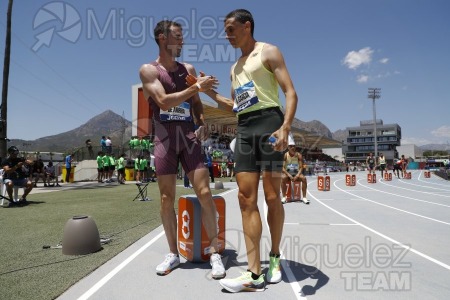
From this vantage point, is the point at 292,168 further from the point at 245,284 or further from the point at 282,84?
the point at 245,284

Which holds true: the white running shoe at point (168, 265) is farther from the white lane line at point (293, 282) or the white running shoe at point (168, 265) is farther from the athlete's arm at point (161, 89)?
the athlete's arm at point (161, 89)

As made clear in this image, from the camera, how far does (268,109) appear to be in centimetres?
277

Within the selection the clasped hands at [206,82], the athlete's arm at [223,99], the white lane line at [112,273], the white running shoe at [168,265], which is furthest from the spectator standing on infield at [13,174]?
the clasped hands at [206,82]

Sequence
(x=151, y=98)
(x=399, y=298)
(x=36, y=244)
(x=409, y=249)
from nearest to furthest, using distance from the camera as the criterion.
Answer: (x=399, y=298) < (x=151, y=98) < (x=409, y=249) < (x=36, y=244)

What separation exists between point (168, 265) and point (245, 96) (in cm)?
174

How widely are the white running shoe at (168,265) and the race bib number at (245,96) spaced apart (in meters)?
1.57

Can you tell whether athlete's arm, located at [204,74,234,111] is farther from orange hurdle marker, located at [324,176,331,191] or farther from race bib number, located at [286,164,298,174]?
orange hurdle marker, located at [324,176,331,191]

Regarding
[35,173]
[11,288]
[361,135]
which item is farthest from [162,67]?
[361,135]

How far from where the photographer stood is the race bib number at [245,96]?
2.80 metres

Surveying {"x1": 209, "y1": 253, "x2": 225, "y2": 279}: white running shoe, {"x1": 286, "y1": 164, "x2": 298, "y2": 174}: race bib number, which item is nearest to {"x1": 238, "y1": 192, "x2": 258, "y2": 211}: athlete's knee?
{"x1": 209, "y1": 253, "x2": 225, "y2": 279}: white running shoe

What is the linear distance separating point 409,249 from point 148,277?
119 inches

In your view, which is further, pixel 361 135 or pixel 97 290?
pixel 361 135

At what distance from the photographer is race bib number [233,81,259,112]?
9.18 feet

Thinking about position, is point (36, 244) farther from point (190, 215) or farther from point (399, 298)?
point (399, 298)
